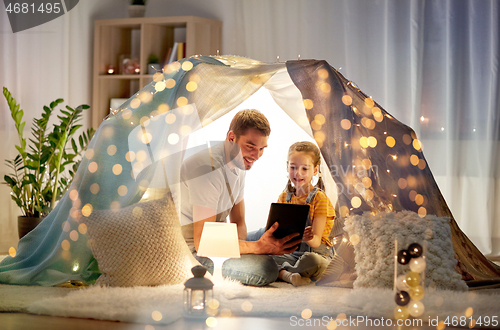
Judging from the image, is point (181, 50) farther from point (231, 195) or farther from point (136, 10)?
point (231, 195)

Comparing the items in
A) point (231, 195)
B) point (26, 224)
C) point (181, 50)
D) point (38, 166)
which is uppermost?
point (181, 50)

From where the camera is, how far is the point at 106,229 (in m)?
2.15

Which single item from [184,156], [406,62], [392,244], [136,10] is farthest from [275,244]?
[136,10]

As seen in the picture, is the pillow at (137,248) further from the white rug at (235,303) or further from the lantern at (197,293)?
the lantern at (197,293)

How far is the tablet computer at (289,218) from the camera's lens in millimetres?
2232

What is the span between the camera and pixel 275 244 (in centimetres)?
228

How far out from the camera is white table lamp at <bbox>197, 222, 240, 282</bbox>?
2.03 metres

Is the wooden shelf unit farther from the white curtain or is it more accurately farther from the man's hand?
the man's hand

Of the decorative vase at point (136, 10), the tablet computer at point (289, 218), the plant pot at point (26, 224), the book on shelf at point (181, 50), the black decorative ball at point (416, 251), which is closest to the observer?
the black decorative ball at point (416, 251)

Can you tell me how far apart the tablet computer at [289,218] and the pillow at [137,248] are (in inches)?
15.8

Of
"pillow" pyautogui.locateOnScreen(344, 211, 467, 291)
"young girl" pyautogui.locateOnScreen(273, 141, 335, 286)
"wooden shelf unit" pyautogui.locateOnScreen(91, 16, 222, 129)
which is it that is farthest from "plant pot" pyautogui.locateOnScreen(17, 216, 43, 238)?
"pillow" pyautogui.locateOnScreen(344, 211, 467, 291)

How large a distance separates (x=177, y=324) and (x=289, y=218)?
0.74 meters

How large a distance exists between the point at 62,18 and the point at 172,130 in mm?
2054

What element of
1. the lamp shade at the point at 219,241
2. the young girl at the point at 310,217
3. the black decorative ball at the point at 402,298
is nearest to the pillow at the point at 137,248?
the lamp shade at the point at 219,241
